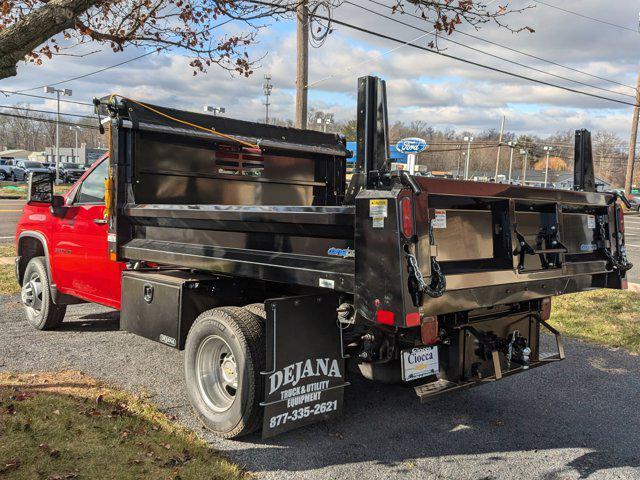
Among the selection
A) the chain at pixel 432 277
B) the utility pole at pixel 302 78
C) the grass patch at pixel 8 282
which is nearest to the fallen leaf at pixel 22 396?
the chain at pixel 432 277

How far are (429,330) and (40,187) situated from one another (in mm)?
4808

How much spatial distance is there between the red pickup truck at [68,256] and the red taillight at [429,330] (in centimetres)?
327

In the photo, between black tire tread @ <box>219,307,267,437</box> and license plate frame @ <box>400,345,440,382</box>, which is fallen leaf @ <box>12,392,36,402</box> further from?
license plate frame @ <box>400,345,440,382</box>

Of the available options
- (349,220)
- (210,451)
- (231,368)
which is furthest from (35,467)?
(349,220)

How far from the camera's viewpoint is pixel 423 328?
11.4 feet

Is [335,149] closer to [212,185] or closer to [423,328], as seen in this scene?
[212,185]

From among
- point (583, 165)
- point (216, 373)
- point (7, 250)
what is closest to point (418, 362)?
point (216, 373)

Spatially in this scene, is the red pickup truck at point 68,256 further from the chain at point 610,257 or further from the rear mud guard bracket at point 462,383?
the chain at point 610,257

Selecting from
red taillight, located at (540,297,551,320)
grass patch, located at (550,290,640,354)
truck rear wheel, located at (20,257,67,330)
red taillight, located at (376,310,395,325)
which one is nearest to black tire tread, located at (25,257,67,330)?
truck rear wheel, located at (20,257,67,330)

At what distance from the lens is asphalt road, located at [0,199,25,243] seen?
53.3 feet

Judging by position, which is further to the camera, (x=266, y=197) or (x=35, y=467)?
(x=266, y=197)

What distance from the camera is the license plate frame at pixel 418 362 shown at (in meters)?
3.71

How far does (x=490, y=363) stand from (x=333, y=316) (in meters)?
1.15

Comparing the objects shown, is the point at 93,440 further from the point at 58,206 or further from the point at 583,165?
the point at 583,165
